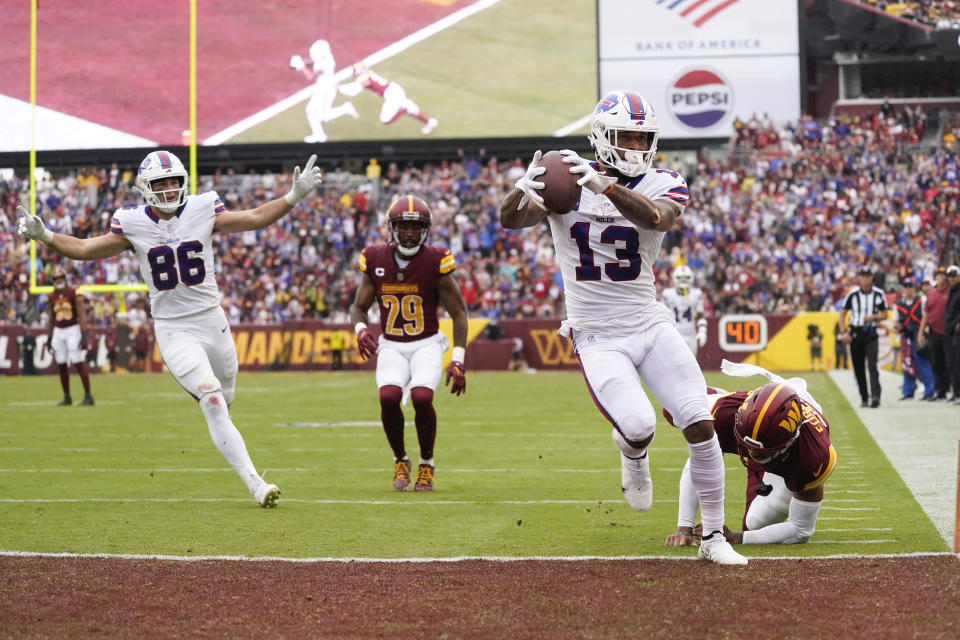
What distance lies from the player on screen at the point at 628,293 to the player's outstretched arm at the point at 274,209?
198 cm

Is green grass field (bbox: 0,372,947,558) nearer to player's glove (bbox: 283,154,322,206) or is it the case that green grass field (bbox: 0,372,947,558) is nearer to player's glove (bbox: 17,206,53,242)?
player's glove (bbox: 17,206,53,242)

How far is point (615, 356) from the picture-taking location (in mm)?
5930

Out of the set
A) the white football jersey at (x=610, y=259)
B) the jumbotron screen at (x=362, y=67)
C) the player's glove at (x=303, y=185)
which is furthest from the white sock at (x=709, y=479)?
the jumbotron screen at (x=362, y=67)

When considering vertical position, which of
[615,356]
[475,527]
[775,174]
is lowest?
[475,527]

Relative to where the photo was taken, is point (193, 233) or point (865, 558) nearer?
point (865, 558)

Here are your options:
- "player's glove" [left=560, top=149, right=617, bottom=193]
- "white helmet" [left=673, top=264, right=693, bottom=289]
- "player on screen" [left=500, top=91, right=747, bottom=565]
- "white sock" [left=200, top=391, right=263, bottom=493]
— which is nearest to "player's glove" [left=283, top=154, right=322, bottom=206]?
"white sock" [left=200, top=391, right=263, bottom=493]

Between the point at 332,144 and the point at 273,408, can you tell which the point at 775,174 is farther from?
the point at 273,408

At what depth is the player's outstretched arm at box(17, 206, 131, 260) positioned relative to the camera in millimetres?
7703

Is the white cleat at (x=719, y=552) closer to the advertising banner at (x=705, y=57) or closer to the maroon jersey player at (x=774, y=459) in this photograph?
the maroon jersey player at (x=774, y=459)


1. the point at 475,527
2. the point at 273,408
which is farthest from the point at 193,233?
the point at 273,408

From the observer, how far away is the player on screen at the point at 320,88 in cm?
3256

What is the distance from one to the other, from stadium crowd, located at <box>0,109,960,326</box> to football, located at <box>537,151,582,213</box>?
21561 mm

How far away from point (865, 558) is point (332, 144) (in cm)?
2828

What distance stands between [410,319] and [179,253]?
159cm
